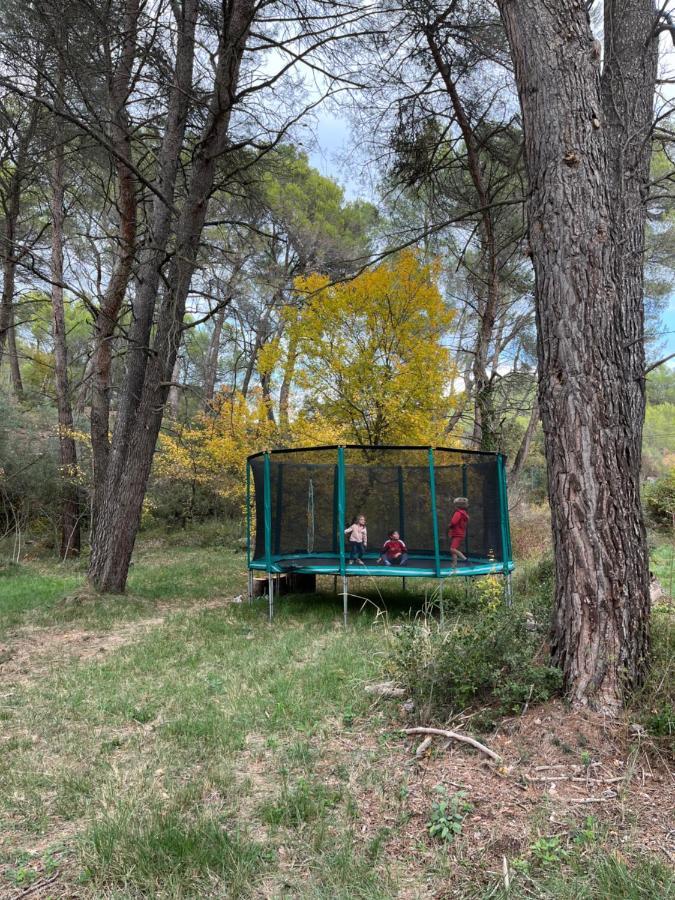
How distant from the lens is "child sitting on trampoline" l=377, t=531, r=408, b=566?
692 cm

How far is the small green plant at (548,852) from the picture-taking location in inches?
68.0

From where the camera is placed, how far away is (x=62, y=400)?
11.0 meters

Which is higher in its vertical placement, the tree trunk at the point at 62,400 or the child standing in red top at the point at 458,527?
the tree trunk at the point at 62,400

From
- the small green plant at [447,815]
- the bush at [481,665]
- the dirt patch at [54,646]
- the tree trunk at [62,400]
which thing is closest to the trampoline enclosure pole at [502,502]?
the bush at [481,665]

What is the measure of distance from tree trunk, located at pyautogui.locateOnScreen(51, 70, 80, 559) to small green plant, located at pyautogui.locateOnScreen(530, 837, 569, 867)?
1027cm

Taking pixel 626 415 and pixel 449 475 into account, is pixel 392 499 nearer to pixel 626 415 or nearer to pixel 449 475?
pixel 449 475

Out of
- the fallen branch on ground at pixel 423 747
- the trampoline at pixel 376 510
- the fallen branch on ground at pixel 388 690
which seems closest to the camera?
the fallen branch on ground at pixel 423 747

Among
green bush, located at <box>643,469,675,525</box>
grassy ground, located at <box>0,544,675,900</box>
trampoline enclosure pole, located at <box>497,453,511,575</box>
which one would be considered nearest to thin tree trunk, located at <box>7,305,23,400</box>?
trampoline enclosure pole, located at <box>497,453,511,575</box>

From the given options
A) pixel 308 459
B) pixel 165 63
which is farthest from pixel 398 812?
pixel 165 63

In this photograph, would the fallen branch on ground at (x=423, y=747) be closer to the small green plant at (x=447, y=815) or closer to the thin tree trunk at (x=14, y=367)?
the small green plant at (x=447, y=815)

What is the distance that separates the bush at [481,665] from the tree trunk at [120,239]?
5154 millimetres

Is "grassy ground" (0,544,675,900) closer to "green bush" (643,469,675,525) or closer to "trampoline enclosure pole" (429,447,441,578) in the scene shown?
"trampoline enclosure pole" (429,447,441,578)

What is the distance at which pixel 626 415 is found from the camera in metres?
2.64

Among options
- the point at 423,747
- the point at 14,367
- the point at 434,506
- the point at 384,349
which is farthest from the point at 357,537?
the point at 14,367
